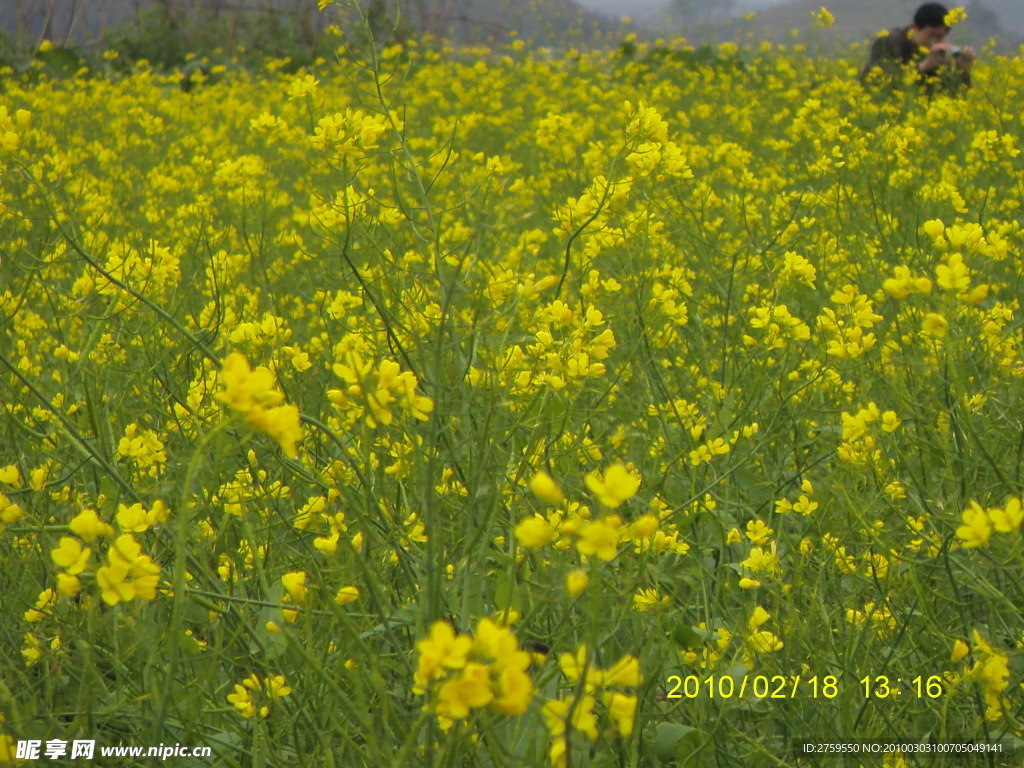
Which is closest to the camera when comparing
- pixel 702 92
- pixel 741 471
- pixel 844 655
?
pixel 844 655

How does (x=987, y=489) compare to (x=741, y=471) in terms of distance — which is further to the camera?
(x=741, y=471)

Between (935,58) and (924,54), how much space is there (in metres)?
0.65

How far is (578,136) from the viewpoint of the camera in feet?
13.0

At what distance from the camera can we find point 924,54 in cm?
740

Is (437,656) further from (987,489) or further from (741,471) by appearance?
(741,471)

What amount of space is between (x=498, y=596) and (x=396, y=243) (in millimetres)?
935

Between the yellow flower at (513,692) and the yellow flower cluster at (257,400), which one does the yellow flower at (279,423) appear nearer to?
the yellow flower cluster at (257,400)

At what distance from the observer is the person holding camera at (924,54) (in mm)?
6605

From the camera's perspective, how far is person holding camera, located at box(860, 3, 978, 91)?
6.61m

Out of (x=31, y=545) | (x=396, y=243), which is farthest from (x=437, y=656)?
(x=396, y=243)

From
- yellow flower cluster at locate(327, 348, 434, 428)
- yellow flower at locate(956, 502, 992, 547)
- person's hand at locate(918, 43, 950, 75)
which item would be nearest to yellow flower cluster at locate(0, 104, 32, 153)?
yellow flower cluster at locate(327, 348, 434, 428)

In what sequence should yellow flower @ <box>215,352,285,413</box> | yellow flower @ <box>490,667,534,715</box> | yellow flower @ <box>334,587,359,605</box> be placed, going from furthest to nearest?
yellow flower @ <box>334,587,359,605</box> → yellow flower @ <box>215,352,285,413</box> → yellow flower @ <box>490,667,534,715</box>
